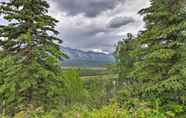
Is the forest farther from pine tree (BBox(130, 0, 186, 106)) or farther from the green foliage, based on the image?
the green foliage

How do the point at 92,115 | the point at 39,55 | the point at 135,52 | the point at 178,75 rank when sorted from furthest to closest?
the point at 39,55 → the point at 135,52 → the point at 178,75 → the point at 92,115

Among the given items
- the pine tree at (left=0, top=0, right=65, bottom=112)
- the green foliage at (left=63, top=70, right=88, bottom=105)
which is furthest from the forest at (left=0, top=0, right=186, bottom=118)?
the green foliage at (left=63, top=70, right=88, bottom=105)

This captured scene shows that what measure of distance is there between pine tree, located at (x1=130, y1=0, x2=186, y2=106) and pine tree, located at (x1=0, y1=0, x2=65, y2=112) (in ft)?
15.0

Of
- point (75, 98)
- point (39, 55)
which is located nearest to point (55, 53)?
point (39, 55)

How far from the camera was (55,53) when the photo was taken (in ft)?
45.3

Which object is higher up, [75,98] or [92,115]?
[92,115]

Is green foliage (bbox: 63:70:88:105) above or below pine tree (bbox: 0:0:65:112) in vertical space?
below

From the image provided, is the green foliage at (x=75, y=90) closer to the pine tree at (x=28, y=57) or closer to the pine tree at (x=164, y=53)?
the pine tree at (x=28, y=57)

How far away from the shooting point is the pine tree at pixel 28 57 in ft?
43.4

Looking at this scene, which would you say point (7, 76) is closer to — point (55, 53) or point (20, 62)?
point (20, 62)

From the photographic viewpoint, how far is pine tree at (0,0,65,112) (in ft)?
43.4

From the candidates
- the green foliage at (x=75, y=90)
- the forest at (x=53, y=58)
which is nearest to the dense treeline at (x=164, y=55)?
the forest at (x=53, y=58)

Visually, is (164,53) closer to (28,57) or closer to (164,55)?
(164,55)

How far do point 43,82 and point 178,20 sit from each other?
24.8 feet
